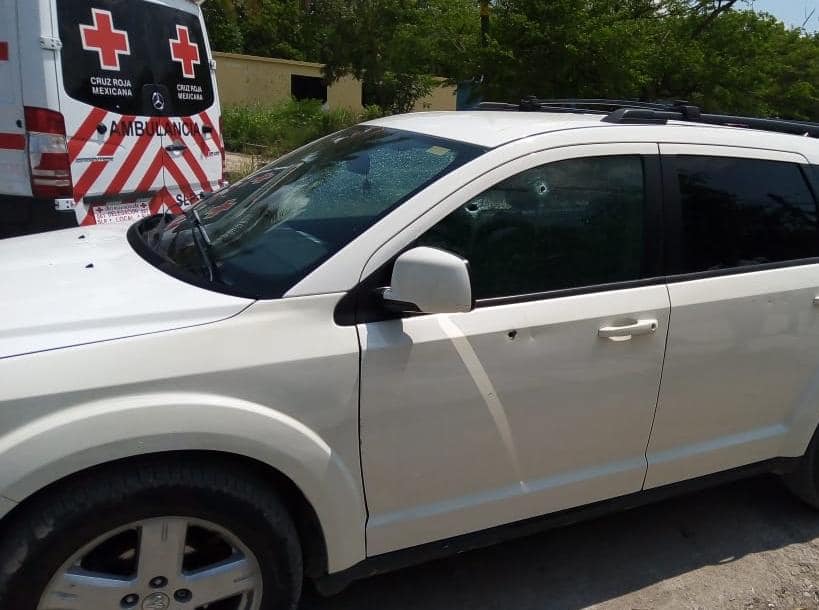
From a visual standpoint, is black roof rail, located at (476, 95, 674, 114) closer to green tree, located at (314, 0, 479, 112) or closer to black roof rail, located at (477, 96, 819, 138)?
black roof rail, located at (477, 96, 819, 138)

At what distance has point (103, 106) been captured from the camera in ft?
16.6

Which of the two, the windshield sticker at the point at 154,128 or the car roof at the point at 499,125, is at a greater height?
the car roof at the point at 499,125

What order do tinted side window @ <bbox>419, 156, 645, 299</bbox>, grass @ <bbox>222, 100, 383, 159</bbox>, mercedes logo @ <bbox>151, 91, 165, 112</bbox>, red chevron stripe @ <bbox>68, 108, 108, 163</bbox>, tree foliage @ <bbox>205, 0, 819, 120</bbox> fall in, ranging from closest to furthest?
tinted side window @ <bbox>419, 156, 645, 299</bbox>
red chevron stripe @ <bbox>68, 108, 108, 163</bbox>
mercedes logo @ <bbox>151, 91, 165, 112</bbox>
tree foliage @ <bbox>205, 0, 819, 120</bbox>
grass @ <bbox>222, 100, 383, 159</bbox>

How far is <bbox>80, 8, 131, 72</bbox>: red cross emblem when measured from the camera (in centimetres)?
492

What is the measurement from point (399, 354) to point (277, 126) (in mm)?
16965

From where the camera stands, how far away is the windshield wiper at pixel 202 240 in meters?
2.38

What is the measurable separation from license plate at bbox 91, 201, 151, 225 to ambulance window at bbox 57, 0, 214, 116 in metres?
0.63

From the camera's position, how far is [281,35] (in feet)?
101

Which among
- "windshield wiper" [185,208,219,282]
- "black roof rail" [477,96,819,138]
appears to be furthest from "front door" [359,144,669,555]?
"windshield wiper" [185,208,219,282]

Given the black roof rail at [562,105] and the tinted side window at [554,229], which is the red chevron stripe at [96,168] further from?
the tinted side window at [554,229]

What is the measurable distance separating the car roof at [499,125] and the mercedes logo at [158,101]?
2.81 m

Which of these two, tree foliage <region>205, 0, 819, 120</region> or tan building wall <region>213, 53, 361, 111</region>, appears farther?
tan building wall <region>213, 53, 361, 111</region>

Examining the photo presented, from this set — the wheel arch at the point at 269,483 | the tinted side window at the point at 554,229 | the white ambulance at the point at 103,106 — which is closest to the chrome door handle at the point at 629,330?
the tinted side window at the point at 554,229

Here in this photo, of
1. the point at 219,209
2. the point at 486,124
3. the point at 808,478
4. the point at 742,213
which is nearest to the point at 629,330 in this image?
the point at 742,213
